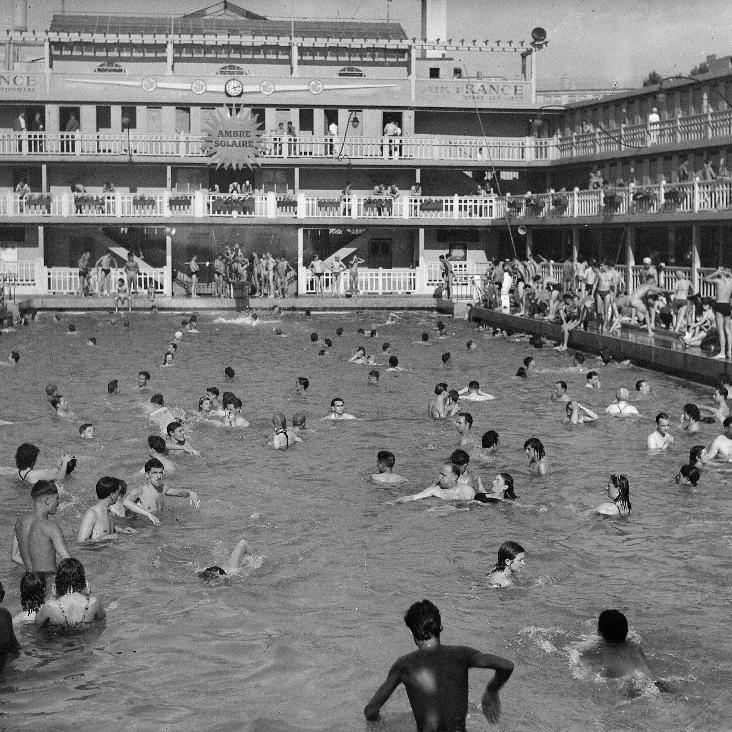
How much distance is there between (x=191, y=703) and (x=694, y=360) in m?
17.4

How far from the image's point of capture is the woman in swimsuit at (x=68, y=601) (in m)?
11.7

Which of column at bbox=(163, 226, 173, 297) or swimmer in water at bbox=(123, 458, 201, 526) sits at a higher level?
column at bbox=(163, 226, 173, 297)

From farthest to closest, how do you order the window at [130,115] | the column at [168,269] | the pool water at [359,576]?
the window at [130,115]
the column at [168,269]
the pool water at [359,576]

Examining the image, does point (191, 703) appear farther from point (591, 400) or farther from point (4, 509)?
point (591, 400)

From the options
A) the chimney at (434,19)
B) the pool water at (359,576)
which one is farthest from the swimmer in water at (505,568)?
the chimney at (434,19)

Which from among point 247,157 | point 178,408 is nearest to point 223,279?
point 247,157

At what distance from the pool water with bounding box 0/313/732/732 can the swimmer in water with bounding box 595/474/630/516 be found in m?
0.14

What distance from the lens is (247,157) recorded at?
165ft

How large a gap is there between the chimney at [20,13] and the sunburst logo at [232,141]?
66.3ft

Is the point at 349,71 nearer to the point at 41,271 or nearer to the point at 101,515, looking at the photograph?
the point at 41,271

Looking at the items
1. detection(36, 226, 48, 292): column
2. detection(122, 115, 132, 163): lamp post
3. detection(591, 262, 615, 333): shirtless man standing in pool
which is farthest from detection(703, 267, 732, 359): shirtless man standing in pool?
detection(122, 115, 132, 163): lamp post

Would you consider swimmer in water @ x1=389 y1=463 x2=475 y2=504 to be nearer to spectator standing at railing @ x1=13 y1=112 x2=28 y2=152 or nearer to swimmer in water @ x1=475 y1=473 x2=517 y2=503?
swimmer in water @ x1=475 y1=473 x2=517 y2=503

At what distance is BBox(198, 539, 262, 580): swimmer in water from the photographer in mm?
13930

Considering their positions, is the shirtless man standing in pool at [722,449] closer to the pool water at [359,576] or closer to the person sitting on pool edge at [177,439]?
the pool water at [359,576]
